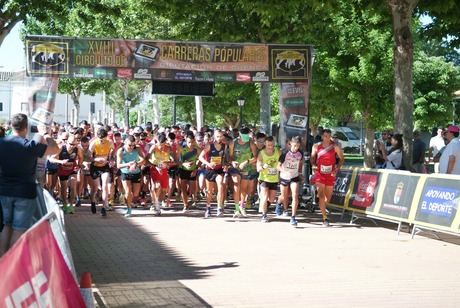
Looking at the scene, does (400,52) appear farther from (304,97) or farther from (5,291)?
(5,291)

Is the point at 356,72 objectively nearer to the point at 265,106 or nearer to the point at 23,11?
the point at 265,106

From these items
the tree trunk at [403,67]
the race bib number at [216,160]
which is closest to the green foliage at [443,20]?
the tree trunk at [403,67]

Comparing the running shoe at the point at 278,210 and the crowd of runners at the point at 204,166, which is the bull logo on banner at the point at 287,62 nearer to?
the crowd of runners at the point at 204,166

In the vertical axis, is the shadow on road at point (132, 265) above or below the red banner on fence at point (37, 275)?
below

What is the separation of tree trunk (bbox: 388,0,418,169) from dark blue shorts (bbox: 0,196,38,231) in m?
9.05

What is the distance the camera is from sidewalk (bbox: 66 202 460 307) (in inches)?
284

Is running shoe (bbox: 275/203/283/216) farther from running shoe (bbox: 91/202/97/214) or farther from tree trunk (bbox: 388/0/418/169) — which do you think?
running shoe (bbox: 91/202/97/214)

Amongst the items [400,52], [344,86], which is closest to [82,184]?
[400,52]

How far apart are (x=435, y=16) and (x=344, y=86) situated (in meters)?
13.1

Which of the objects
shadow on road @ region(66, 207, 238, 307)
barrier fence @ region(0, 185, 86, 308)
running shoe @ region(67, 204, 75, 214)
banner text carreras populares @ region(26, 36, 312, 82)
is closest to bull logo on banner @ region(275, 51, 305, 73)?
banner text carreras populares @ region(26, 36, 312, 82)

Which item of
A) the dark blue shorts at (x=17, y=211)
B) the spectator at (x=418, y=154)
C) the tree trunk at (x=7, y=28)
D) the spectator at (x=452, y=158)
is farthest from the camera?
the tree trunk at (x=7, y=28)

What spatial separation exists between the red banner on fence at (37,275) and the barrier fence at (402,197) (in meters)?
7.76

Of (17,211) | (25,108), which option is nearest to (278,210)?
(25,108)

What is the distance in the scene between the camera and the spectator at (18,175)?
7.54m
